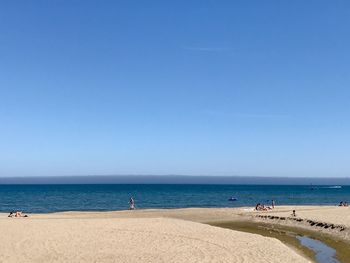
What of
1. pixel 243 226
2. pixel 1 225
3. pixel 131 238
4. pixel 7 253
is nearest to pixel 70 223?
pixel 1 225

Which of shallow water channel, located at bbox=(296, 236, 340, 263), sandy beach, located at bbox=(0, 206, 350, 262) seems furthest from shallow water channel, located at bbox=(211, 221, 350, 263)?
sandy beach, located at bbox=(0, 206, 350, 262)

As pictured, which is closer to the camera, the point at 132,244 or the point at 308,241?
the point at 132,244

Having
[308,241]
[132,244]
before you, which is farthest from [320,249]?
[132,244]

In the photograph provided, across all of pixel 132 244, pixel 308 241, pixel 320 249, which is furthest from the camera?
pixel 308 241

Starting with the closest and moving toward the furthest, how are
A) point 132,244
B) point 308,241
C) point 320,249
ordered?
point 132,244 → point 320,249 → point 308,241

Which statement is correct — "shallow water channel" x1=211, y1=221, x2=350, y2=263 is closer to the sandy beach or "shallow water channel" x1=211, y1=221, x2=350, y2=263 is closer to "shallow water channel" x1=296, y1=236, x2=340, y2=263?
"shallow water channel" x1=296, y1=236, x2=340, y2=263

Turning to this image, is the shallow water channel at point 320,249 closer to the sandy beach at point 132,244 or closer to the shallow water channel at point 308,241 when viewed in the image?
the shallow water channel at point 308,241

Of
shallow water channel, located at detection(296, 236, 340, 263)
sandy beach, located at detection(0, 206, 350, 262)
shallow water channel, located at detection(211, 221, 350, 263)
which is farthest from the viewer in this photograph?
shallow water channel, located at detection(211, 221, 350, 263)

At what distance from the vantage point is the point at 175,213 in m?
54.1

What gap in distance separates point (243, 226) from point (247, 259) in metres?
20.3

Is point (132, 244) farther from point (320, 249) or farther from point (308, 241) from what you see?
point (308, 241)

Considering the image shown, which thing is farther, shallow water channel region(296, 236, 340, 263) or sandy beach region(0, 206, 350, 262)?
shallow water channel region(296, 236, 340, 263)

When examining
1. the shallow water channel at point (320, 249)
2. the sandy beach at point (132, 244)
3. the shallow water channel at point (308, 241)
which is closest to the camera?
the sandy beach at point (132, 244)

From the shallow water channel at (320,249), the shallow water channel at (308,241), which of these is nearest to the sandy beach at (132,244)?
the shallow water channel at (320,249)
